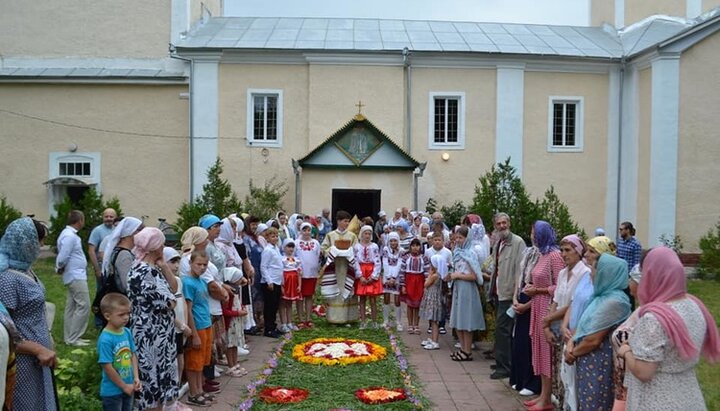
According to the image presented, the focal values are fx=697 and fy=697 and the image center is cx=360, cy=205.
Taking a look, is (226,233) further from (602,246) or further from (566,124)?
(566,124)

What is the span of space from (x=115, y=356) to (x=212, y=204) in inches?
621

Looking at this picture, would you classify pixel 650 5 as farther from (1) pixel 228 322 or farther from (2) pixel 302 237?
(1) pixel 228 322

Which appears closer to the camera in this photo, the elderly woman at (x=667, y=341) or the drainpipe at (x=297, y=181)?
the elderly woman at (x=667, y=341)

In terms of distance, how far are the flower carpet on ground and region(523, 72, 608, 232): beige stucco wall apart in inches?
578

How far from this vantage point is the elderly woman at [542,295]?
7434 millimetres

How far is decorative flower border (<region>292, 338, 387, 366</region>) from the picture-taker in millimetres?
9547

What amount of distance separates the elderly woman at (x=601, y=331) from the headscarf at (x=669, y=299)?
1.12m

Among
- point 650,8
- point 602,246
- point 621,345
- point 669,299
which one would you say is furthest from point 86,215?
point 650,8

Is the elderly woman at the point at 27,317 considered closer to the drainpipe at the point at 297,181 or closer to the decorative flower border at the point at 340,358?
the decorative flower border at the point at 340,358

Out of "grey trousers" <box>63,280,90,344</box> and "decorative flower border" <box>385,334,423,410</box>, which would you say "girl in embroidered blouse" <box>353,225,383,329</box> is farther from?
"grey trousers" <box>63,280,90,344</box>

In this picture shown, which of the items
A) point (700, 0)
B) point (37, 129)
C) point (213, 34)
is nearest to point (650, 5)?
point (700, 0)

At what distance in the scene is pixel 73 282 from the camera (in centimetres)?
1021

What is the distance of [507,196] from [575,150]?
374 inches

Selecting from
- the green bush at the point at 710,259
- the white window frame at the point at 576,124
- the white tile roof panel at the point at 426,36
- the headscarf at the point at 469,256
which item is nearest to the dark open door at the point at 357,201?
the white tile roof panel at the point at 426,36
